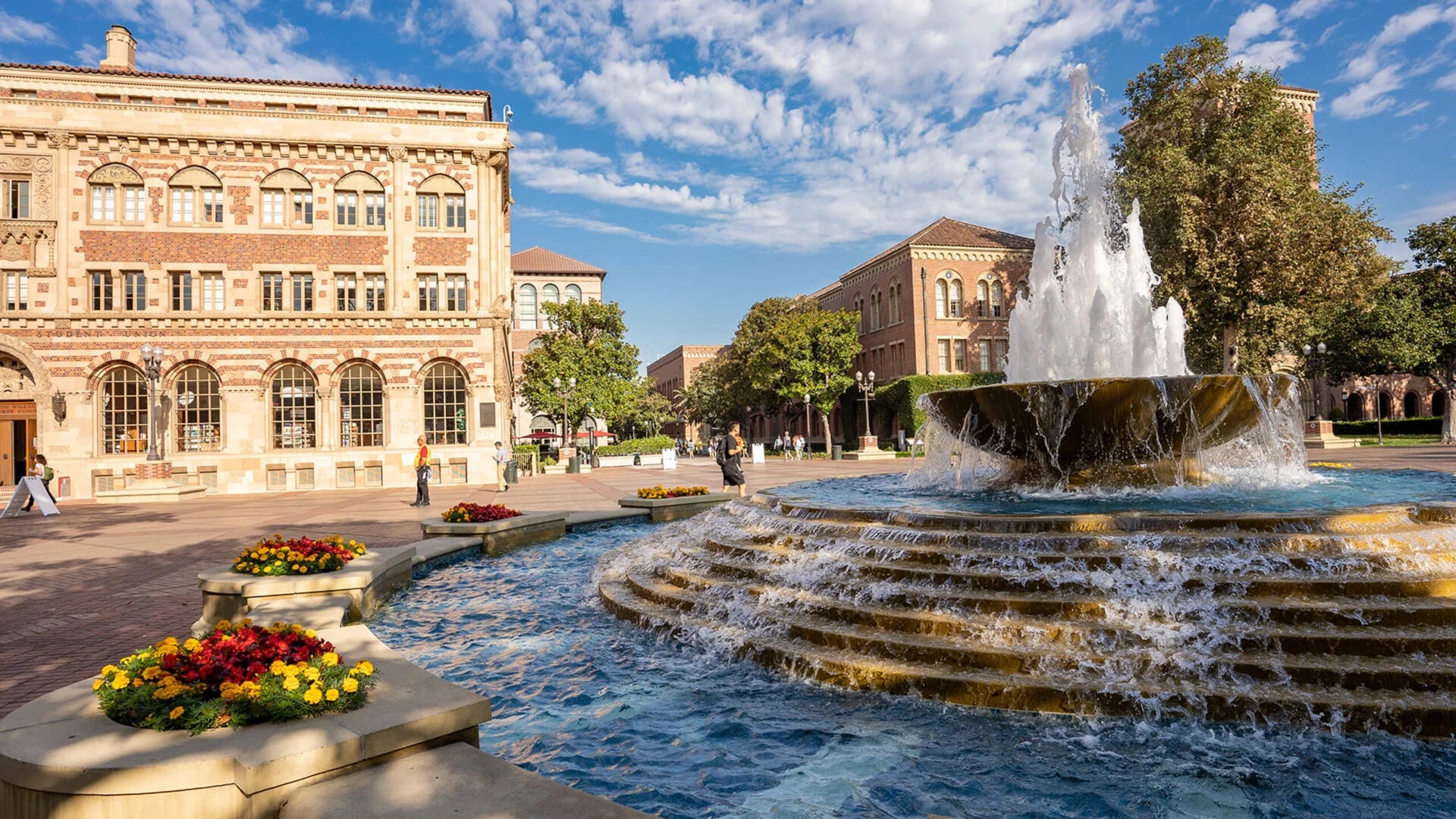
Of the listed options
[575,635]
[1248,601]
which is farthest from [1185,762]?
[575,635]

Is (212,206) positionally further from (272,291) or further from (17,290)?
(17,290)

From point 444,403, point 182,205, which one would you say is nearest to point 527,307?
point 182,205

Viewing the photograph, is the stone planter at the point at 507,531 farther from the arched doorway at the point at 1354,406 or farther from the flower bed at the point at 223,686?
the arched doorway at the point at 1354,406

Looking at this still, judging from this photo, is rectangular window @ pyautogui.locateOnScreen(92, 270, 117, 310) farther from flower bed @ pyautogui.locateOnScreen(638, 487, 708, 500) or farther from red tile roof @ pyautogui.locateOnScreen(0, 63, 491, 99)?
flower bed @ pyautogui.locateOnScreen(638, 487, 708, 500)

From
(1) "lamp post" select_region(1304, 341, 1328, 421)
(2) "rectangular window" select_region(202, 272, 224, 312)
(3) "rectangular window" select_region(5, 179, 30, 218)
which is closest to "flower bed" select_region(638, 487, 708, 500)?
(2) "rectangular window" select_region(202, 272, 224, 312)

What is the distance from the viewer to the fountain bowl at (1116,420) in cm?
929

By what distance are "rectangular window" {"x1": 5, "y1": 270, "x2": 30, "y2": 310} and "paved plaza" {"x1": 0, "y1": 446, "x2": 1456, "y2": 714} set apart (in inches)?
360

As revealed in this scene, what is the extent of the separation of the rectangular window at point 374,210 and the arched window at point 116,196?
7.70 meters

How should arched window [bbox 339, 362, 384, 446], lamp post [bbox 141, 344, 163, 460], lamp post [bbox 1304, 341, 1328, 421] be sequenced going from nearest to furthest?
lamp post [bbox 141, 344, 163, 460]
arched window [bbox 339, 362, 384, 446]
lamp post [bbox 1304, 341, 1328, 421]

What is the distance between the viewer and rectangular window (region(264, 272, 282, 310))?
2864 centimetres

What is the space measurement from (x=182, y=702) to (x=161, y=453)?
2910cm

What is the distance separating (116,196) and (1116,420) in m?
34.3

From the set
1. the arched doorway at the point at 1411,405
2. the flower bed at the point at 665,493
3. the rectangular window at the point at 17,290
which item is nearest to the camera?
the flower bed at the point at 665,493

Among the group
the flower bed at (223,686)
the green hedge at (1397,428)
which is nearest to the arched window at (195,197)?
the flower bed at (223,686)
